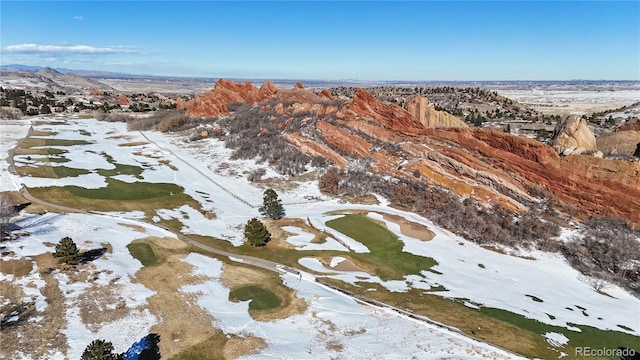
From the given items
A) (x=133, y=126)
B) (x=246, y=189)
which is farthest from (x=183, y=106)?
(x=246, y=189)

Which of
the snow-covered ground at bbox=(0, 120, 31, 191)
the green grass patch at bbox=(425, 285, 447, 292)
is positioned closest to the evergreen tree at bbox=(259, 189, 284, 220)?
the green grass patch at bbox=(425, 285, 447, 292)

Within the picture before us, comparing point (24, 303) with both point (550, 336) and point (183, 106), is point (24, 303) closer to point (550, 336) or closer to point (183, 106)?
point (550, 336)

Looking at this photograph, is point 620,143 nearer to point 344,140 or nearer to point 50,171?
point 344,140

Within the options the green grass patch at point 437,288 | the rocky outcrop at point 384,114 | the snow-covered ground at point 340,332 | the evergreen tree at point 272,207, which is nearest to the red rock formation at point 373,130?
the rocky outcrop at point 384,114

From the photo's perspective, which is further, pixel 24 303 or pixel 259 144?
pixel 259 144

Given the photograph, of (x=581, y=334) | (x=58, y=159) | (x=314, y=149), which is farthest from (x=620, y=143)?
(x=58, y=159)

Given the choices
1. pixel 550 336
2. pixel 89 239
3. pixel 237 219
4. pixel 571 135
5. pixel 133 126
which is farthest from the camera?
pixel 133 126
